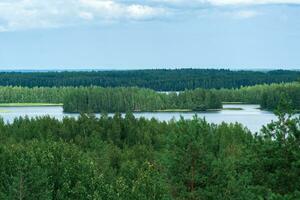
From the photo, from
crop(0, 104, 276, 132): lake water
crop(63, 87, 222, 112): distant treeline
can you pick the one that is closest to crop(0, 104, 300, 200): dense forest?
crop(0, 104, 276, 132): lake water

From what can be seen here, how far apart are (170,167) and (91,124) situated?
5335 centimetres

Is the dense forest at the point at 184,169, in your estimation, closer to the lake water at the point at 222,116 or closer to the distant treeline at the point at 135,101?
the lake water at the point at 222,116

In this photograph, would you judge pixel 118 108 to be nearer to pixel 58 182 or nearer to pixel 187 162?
pixel 58 182

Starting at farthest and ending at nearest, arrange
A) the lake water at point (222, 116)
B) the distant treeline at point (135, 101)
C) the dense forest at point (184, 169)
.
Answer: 1. the distant treeline at point (135, 101)
2. the lake water at point (222, 116)
3. the dense forest at point (184, 169)

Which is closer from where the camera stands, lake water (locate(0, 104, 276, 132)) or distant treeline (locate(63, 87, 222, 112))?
lake water (locate(0, 104, 276, 132))

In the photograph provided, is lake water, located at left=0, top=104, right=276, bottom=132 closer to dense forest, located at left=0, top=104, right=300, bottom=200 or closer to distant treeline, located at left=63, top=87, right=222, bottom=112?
distant treeline, located at left=63, top=87, right=222, bottom=112

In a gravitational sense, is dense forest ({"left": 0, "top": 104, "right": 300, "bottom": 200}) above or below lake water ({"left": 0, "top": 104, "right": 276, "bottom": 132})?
above

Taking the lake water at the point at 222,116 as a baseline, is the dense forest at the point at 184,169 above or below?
above

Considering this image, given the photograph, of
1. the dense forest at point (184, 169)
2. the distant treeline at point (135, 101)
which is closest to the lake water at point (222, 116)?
the distant treeline at point (135, 101)

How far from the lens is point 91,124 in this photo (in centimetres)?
7744

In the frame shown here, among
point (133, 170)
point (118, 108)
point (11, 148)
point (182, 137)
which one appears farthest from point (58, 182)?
point (118, 108)

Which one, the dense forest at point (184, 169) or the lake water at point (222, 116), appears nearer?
the dense forest at point (184, 169)

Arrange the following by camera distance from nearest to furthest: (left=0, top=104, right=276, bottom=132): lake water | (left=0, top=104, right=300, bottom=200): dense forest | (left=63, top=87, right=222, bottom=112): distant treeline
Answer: (left=0, top=104, right=300, bottom=200): dense forest, (left=0, top=104, right=276, bottom=132): lake water, (left=63, top=87, right=222, bottom=112): distant treeline

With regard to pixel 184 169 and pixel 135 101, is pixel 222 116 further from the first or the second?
pixel 184 169
